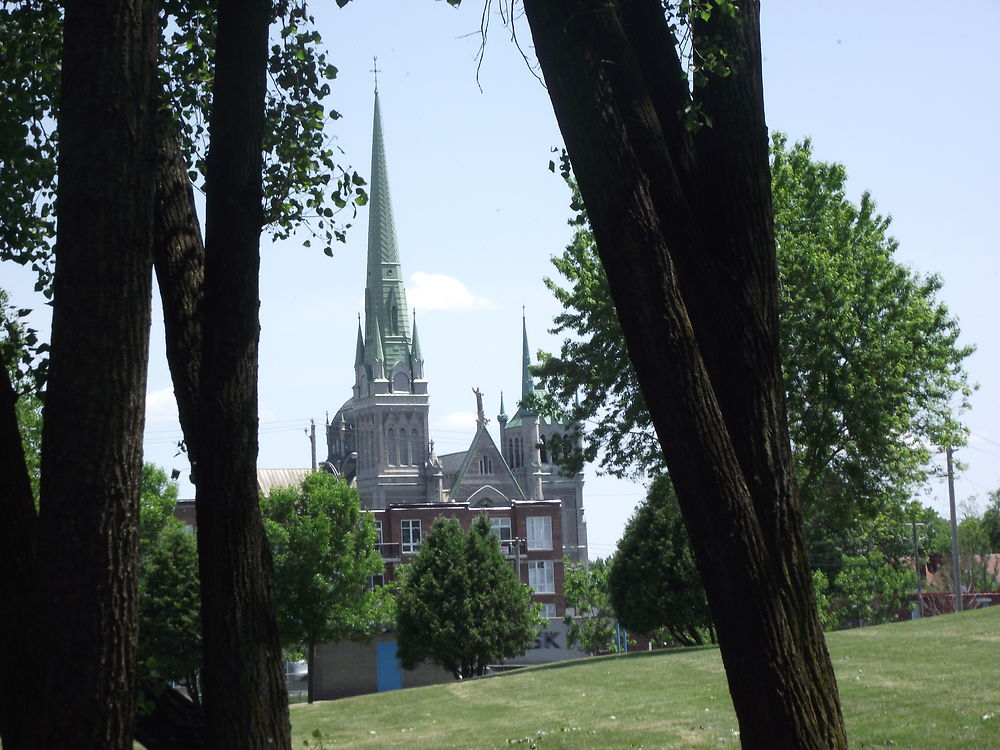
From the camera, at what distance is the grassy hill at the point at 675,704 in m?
13.5

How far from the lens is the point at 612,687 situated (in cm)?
2383

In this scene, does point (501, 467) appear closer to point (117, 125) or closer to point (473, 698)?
point (473, 698)

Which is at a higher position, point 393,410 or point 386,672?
point 393,410

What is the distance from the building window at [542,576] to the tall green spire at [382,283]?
54011mm

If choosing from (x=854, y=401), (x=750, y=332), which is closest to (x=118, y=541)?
(x=750, y=332)

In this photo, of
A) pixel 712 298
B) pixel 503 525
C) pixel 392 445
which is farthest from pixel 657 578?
pixel 392 445

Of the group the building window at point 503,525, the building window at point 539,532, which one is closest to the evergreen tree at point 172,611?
the building window at point 503,525

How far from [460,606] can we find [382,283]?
86605 millimetres

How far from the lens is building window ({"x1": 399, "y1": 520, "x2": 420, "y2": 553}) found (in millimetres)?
83750

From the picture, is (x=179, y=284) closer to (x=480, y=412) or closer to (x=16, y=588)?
(x=16, y=588)

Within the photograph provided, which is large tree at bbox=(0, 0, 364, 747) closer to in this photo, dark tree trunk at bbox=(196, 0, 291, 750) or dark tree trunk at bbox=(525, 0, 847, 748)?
dark tree trunk at bbox=(196, 0, 291, 750)

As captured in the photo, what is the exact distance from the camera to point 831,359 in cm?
2856

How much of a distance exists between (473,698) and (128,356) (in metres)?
22.0

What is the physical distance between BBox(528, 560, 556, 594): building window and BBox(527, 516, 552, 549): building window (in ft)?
3.93
